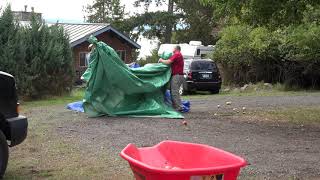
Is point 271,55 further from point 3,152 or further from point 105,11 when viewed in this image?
point 105,11

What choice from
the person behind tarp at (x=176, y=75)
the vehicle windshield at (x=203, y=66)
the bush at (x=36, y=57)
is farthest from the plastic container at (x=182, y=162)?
the vehicle windshield at (x=203, y=66)

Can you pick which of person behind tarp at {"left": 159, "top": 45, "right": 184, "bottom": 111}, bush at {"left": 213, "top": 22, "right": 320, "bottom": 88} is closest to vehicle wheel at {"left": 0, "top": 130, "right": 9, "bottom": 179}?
person behind tarp at {"left": 159, "top": 45, "right": 184, "bottom": 111}

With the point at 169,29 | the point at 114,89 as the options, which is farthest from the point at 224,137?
the point at 169,29

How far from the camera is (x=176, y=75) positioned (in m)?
14.1

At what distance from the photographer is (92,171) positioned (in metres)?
7.38

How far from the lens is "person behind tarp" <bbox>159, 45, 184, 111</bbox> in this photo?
46.3 ft

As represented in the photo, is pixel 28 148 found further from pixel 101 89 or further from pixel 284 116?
pixel 284 116

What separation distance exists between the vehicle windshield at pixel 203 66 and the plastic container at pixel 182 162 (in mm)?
19916

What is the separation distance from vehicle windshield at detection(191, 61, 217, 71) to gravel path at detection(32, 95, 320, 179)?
1068 centimetres

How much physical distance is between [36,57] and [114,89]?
22.6 ft

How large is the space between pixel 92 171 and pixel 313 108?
10.1 meters

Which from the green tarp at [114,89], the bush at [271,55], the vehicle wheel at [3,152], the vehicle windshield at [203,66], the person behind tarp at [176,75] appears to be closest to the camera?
the vehicle wheel at [3,152]

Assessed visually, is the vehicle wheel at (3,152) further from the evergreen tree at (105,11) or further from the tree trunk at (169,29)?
the evergreen tree at (105,11)

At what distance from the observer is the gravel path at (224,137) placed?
301 inches
